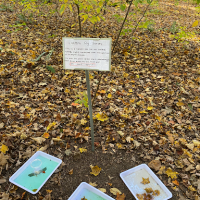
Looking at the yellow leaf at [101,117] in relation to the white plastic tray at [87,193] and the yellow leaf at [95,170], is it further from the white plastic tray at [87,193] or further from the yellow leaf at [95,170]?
the white plastic tray at [87,193]

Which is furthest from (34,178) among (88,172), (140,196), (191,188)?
(191,188)

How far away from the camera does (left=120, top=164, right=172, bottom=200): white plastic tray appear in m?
1.88

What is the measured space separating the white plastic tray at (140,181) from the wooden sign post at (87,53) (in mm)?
1406

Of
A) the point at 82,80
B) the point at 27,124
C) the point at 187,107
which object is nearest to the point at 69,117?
the point at 27,124

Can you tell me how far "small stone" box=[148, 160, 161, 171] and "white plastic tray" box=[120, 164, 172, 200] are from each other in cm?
8

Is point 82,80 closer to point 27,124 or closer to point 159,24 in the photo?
point 27,124

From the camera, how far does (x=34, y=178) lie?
1938 millimetres

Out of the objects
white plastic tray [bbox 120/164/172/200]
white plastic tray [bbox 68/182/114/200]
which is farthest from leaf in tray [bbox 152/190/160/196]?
white plastic tray [bbox 68/182/114/200]

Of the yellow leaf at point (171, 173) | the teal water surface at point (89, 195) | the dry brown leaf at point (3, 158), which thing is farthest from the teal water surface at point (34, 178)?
the yellow leaf at point (171, 173)

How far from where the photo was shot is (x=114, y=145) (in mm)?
2377

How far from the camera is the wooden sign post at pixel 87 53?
155 cm

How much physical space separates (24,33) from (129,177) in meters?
5.18

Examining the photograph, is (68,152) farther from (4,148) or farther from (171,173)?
(171,173)

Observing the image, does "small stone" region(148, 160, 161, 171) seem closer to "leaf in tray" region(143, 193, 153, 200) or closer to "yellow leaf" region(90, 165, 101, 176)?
"leaf in tray" region(143, 193, 153, 200)
